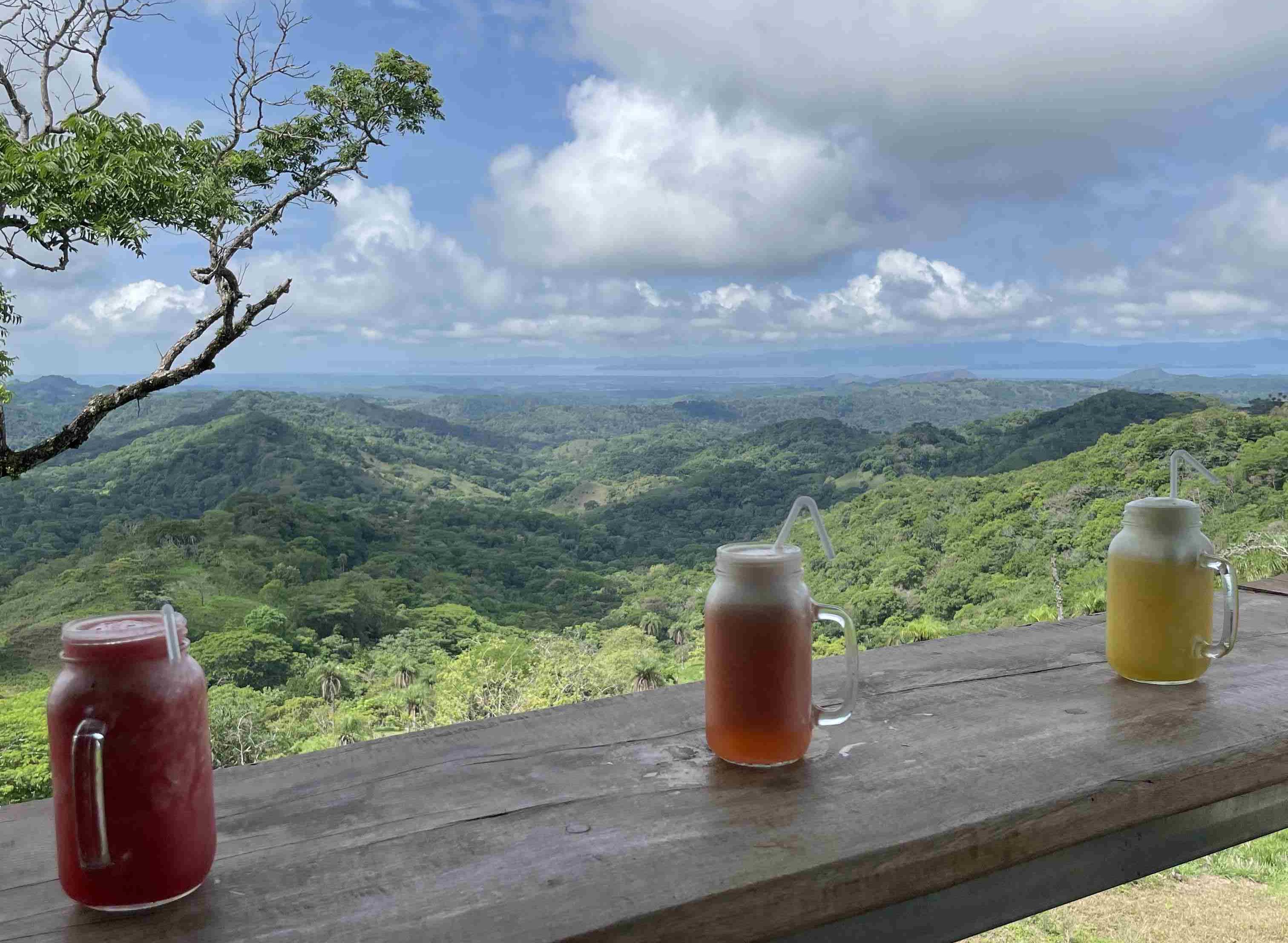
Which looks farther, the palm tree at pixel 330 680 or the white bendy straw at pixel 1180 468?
the palm tree at pixel 330 680

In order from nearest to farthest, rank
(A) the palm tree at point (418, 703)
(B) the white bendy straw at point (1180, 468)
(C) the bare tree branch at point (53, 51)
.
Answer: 1. (B) the white bendy straw at point (1180, 468)
2. (C) the bare tree branch at point (53, 51)
3. (A) the palm tree at point (418, 703)

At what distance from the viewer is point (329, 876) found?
1.73 ft

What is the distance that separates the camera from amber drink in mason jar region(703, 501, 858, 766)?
65 centimetres

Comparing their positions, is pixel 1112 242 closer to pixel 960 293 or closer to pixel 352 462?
pixel 960 293

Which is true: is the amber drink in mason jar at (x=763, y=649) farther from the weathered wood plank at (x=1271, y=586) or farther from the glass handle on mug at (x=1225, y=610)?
the weathered wood plank at (x=1271, y=586)

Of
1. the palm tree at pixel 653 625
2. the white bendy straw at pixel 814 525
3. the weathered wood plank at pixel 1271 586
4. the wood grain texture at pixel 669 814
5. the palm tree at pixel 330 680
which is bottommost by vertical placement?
the palm tree at pixel 330 680

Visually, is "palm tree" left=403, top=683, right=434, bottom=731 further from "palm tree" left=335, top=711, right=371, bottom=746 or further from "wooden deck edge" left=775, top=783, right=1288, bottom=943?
"wooden deck edge" left=775, top=783, right=1288, bottom=943

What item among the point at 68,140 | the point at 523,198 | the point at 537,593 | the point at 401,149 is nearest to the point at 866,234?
the point at 523,198

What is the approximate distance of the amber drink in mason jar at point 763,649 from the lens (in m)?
0.65

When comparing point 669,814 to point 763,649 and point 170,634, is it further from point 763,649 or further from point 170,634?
point 170,634

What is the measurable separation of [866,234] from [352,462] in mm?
39703

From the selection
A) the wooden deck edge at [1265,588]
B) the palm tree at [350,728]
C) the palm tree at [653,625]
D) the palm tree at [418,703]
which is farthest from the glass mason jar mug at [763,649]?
the palm tree at [653,625]

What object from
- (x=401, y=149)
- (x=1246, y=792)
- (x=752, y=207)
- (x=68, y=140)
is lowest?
(x=1246, y=792)

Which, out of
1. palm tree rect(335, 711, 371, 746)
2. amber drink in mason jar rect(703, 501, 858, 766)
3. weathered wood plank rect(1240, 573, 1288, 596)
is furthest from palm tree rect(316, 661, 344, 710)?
amber drink in mason jar rect(703, 501, 858, 766)
